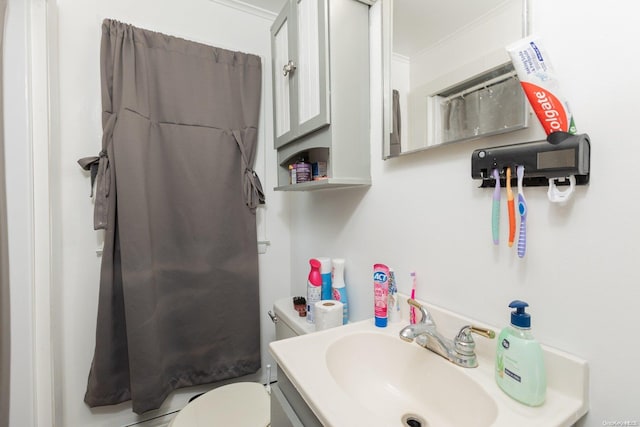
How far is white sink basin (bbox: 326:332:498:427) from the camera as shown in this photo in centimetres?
63

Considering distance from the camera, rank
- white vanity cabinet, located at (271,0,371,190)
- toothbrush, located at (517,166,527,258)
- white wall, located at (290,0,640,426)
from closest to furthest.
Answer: white wall, located at (290,0,640,426)
toothbrush, located at (517,166,527,258)
white vanity cabinet, located at (271,0,371,190)

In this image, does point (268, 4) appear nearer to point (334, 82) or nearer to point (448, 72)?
point (334, 82)

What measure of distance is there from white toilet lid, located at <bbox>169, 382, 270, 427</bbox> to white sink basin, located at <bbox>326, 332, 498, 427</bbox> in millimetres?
550

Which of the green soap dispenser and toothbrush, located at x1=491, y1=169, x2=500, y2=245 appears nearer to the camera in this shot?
the green soap dispenser

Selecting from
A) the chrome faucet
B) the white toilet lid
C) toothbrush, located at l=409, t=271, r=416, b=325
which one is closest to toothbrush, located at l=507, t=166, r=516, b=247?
the chrome faucet

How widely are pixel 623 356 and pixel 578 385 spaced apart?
0.31 ft

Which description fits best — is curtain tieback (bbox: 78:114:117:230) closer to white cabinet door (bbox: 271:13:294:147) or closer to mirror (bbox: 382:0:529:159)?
white cabinet door (bbox: 271:13:294:147)

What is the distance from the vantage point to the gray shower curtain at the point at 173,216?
49.1 inches

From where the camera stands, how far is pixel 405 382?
0.78 m

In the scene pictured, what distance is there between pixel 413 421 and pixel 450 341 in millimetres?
204

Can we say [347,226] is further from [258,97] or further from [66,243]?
[66,243]

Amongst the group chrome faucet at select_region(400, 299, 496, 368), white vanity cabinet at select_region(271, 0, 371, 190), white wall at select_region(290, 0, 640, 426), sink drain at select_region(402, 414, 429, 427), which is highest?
white vanity cabinet at select_region(271, 0, 371, 190)

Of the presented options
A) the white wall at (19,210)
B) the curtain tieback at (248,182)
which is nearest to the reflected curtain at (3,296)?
the white wall at (19,210)

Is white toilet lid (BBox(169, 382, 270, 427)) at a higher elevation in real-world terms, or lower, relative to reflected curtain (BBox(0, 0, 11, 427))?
lower
